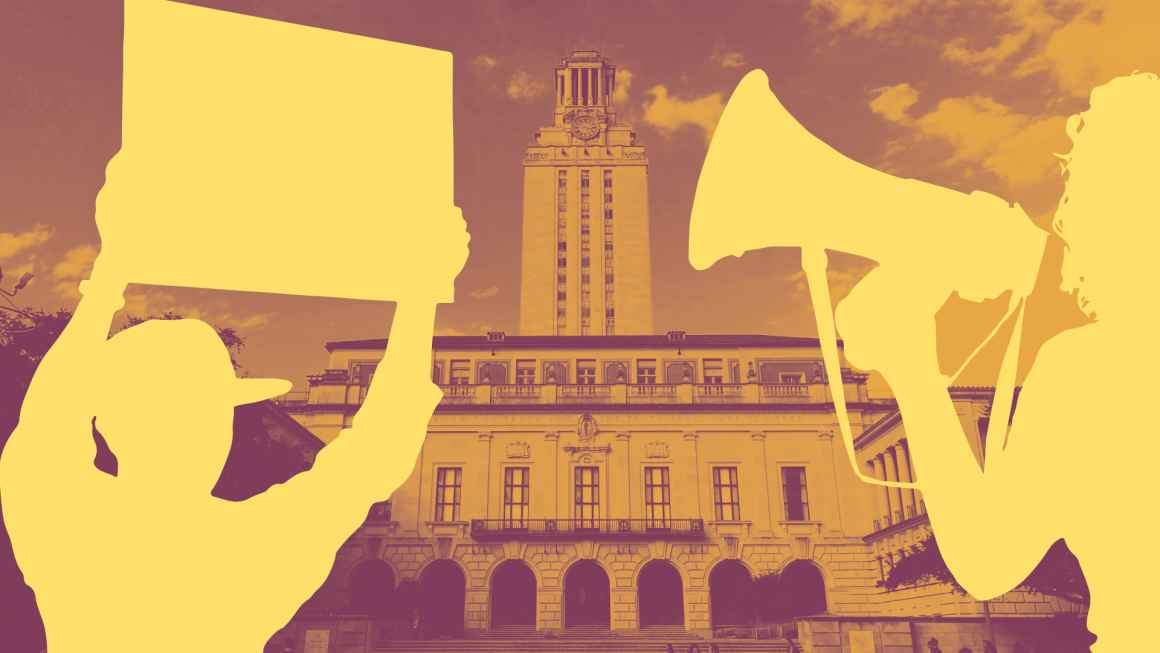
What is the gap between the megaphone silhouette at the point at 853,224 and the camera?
3168mm

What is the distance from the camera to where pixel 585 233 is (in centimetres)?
6212

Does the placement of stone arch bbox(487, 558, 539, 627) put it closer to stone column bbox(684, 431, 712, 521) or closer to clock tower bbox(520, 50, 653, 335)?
stone column bbox(684, 431, 712, 521)

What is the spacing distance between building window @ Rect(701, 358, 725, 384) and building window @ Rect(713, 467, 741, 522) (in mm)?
5068

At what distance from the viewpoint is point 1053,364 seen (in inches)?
123

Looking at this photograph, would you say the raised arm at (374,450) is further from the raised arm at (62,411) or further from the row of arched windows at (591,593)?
the row of arched windows at (591,593)

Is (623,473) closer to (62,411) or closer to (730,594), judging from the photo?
(730,594)

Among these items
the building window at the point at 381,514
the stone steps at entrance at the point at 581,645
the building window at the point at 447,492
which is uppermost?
the building window at the point at 447,492

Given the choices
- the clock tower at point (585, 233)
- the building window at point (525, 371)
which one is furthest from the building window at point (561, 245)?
the building window at point (525, 371)

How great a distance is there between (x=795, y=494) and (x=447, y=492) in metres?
16.4

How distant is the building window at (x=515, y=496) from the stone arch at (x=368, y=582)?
225 inches

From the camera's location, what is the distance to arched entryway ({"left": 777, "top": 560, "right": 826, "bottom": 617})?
34.1 m

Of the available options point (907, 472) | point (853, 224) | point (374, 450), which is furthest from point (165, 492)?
point (907, 472)

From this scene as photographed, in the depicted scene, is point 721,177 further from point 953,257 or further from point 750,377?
point 750,377

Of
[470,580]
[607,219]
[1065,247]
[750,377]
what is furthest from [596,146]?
[1065,247]
